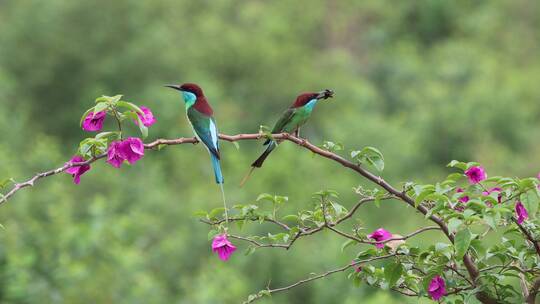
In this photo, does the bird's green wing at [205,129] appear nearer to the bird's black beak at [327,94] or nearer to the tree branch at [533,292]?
the bird's black beak at [327,94]

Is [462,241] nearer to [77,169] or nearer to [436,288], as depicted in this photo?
[436,288]

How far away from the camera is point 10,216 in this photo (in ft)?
39.4

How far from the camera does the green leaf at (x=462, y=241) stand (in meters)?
2.61

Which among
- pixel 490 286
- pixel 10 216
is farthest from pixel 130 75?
pixel 490 286

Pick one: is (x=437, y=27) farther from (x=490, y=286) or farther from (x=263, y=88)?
(x=490, y=286)

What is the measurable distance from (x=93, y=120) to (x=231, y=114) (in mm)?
32217

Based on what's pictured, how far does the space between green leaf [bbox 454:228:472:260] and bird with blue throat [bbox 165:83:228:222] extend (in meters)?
1.10

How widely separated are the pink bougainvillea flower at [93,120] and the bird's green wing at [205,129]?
668 millimetres

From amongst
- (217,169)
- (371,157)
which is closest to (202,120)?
(217,169)

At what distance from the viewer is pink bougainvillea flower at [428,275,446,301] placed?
2.89 metres

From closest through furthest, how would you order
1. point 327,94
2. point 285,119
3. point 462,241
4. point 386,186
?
1. point 462,241
2. point 386,186
3. point 327,94
4. point 285,119

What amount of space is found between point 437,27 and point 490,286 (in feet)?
160

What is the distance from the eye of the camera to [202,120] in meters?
3.84

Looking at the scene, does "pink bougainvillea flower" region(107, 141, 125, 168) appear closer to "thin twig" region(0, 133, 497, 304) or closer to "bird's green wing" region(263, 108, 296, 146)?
"thin twig" region(0, 133, 497, 304)
